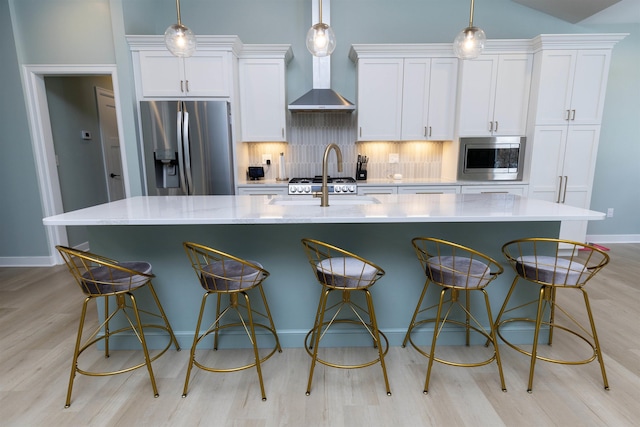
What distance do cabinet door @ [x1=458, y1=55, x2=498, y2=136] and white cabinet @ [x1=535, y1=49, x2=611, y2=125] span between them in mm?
469

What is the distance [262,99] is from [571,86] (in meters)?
3.36

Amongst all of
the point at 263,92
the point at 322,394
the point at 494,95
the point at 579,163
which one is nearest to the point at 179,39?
the point at 263,92

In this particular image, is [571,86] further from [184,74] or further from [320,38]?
[184,74]

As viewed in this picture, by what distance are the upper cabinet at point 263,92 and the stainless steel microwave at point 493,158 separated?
212 cm

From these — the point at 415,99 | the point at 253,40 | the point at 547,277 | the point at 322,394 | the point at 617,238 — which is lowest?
the point at 322,394

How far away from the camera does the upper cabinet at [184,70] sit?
3.44m

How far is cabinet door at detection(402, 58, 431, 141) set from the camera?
375cm

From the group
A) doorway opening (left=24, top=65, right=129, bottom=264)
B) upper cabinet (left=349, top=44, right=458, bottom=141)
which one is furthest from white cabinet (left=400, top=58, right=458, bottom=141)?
doorway opening (left=24, top=65, right=129, bottom=264)

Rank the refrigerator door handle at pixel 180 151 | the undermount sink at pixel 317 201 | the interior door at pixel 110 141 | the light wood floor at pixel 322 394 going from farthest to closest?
the interior door at pixel 110 141 → the refrigerator door handle at pixel 180 151 → the undermount sink at pixel 317 201 → the light wood floor at pixel 322 394

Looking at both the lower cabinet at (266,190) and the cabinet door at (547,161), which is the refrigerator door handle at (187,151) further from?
the cabinet door at (547,161)

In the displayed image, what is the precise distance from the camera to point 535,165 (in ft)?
12.2

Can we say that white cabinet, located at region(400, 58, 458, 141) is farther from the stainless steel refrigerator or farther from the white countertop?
the stainless steel refrigerator

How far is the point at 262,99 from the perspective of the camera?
382cm

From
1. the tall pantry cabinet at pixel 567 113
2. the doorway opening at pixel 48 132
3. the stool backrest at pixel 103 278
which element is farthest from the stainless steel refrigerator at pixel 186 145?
the tall pantry cabinet at pixel 567 113
